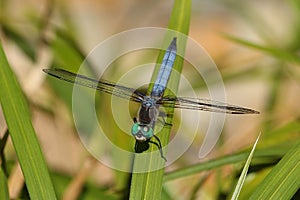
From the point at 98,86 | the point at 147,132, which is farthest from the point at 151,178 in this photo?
the point at 98,86

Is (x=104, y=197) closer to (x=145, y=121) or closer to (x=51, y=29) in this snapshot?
(x=145, y=121)

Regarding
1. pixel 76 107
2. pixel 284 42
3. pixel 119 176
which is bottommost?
pixel 119 176

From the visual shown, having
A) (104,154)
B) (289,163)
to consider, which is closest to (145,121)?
(289,163)

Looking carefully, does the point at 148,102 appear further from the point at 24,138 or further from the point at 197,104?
the point at 24,138

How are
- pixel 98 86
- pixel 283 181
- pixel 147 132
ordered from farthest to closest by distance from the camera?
pixel 98 86
pixel 147 132
pixel 283 181

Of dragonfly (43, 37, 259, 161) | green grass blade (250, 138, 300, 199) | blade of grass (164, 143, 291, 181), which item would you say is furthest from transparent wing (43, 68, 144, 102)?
green grass blade (250, 138, 300, 199)

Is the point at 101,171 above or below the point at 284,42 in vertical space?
below

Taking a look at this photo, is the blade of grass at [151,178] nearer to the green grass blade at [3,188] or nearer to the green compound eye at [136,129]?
the green compound eye at [136,129]
